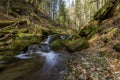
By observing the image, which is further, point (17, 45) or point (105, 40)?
point (17, 45)

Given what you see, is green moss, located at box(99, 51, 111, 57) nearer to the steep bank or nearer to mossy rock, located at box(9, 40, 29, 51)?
the steep bank

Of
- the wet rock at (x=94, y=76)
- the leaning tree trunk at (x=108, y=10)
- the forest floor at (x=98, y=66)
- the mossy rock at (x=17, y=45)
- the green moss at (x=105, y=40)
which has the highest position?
the leaning tree trunk at (x=108, y=10)

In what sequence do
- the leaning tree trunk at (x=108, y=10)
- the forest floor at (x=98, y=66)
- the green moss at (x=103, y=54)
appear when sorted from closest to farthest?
the forest floor at (x=98, y=66) → the green moss at (x=103, y=54) → the leaning tree trunk at (x=108, y=10)

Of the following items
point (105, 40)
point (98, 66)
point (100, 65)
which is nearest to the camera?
point (98, 66)

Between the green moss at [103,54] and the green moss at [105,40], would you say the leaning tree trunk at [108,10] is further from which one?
the green moss at [103,54]

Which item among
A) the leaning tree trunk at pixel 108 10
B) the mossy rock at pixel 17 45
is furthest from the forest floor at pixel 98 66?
the leaning tree trunk at pixel 108 10

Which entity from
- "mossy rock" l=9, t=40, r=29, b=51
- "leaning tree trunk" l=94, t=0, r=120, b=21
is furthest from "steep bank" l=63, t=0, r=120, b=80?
"mossy rock" l=9, t=40, r=29, b=51

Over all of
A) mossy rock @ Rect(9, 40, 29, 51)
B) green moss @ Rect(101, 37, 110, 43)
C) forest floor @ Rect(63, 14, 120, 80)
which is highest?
green moss @ Rect(101, 37, 110, 43)

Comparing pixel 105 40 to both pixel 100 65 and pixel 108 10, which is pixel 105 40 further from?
pixel 108 10

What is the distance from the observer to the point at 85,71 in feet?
27.4

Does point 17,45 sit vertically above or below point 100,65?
above

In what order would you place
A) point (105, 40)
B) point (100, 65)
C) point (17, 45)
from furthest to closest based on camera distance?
point (17, 45)
point (105, 40)
point (100, 65)

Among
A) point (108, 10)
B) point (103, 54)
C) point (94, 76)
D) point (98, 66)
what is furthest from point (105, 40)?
point (108, 10)

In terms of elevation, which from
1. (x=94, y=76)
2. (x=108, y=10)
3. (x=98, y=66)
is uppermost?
(x=108, y=10)
